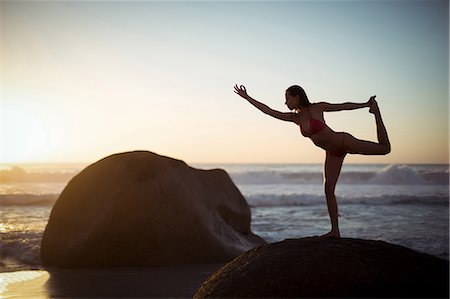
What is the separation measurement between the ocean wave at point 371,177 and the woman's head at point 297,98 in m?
31.6

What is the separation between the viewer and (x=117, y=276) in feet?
25.1

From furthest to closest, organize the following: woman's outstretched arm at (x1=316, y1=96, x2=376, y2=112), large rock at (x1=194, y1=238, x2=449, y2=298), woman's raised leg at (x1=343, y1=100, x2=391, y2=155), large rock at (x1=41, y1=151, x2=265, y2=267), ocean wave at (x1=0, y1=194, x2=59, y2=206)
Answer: ocean wave at (x1=0, y1=194, x2=59, y2=206) → large rock at (x1=41, y1=151, x2=265, y2=267) → woman's outstretched arm at (x1=316, y1=96, x2=376, y2=112) → woman's raised leg at (x1=343, y1=100, x2=391, y2=155) → large rock at (x1=194, y1=238, x2=449, y2=298)

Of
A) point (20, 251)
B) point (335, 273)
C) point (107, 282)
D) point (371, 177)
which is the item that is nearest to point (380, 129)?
point (335, 273)

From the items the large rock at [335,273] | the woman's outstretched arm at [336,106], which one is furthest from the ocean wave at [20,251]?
the woman's outstretched arm at [336,106]

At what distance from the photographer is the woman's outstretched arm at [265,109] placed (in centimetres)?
521

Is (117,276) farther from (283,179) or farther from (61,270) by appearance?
(283,179)

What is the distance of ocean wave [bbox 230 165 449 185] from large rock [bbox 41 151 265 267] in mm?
28135

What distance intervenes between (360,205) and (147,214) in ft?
43.1

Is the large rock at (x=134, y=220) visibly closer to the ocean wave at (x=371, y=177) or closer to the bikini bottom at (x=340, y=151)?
the bikini bottom at (x=340, y=151)

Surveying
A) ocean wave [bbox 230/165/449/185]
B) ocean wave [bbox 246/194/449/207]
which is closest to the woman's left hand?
ocean wave [bbox 246/194/449/207]

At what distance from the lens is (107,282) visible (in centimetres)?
730

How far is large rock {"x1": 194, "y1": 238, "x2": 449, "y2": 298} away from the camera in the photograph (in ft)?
11.7

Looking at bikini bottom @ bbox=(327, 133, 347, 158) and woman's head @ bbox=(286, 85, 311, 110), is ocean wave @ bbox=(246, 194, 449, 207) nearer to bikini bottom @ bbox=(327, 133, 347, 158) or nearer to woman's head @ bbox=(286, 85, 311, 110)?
bikini bottom @ bbox=(327, 133, 347, 158)

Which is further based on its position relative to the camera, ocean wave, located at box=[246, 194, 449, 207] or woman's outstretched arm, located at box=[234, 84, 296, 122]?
ocean wave, located at box=[246, 194, 449, 207]
